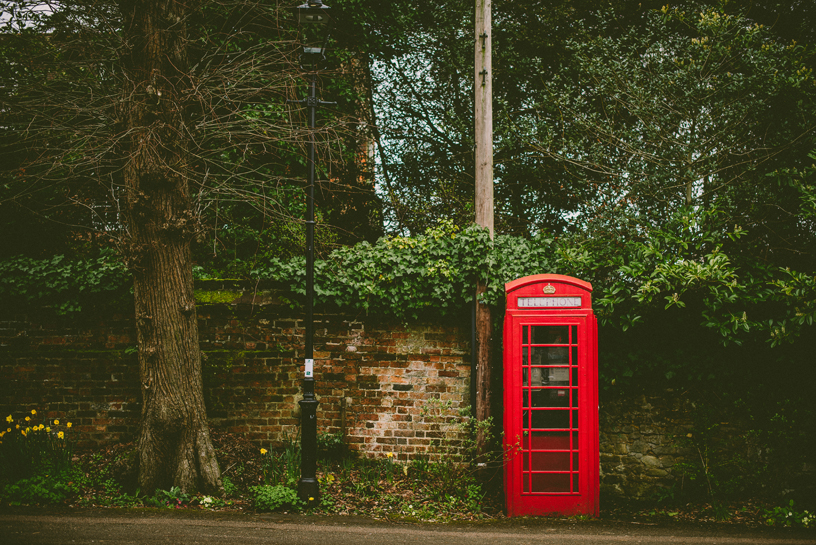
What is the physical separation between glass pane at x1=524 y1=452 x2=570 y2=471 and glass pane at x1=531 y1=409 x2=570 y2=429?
0.30 m

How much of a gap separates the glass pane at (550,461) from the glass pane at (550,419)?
0.99 ft

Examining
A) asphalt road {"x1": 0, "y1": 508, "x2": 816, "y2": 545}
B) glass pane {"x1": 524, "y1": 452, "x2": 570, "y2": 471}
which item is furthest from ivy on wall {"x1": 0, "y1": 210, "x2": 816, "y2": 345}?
asphalt road {"x1": 0, "y1": 508, "x2": 816, "y2": 545}

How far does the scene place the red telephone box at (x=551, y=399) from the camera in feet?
17.1

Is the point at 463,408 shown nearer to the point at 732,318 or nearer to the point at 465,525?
the point at 465,525

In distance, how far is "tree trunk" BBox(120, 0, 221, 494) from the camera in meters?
5.34

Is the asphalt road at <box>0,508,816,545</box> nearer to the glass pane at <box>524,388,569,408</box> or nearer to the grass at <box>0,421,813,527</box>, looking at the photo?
the grass at <box>0,421,813,527</box>

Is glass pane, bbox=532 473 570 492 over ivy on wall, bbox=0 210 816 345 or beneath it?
beneath

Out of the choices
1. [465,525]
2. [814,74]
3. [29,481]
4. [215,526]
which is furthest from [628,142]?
[29,481]

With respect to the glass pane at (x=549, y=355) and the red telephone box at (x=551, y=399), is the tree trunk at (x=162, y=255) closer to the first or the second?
the red telephone box at (x=551, y=399)

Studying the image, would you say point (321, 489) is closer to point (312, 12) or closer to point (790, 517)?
point (790, 517)

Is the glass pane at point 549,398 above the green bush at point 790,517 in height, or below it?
above

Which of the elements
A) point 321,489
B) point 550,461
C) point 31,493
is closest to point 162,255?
point 31,493

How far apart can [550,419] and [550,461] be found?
0.47 meters

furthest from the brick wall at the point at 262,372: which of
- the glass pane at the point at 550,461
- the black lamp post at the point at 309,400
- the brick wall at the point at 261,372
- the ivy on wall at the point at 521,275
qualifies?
the glass pane at the point at 550,461
